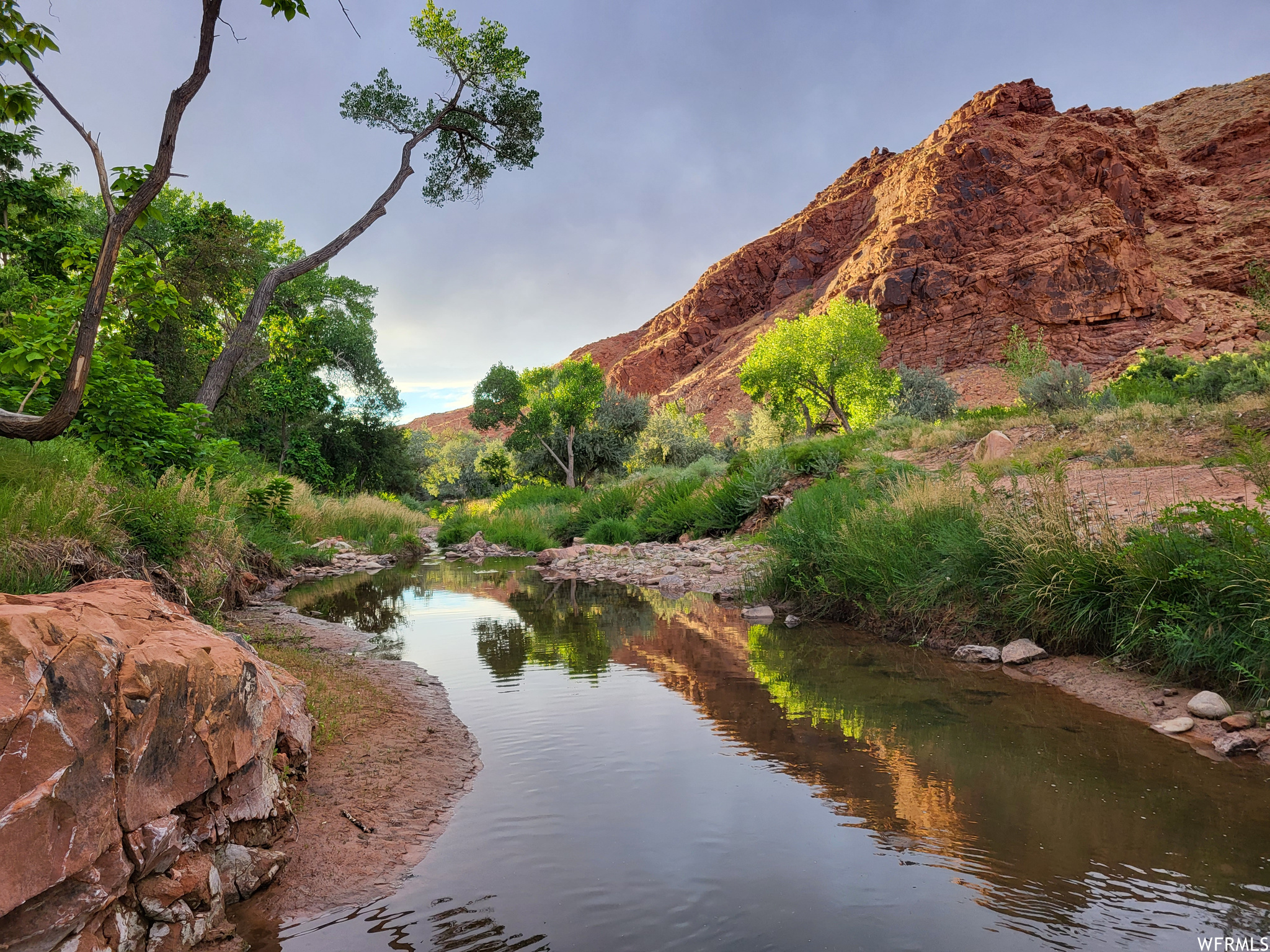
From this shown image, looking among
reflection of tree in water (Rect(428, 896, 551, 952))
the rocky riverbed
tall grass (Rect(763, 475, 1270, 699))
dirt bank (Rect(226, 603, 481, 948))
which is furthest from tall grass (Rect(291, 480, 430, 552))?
reflection of tree in water (Rect(428, 896, 551, 952))

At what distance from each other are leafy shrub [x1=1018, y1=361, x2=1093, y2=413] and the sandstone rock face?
47865mm

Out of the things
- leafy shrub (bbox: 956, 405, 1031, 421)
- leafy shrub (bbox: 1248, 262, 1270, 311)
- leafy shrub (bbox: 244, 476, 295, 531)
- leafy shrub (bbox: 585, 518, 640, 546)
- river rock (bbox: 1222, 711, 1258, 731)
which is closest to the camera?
river rock (bbox: 1222, 711, 1258, 731)

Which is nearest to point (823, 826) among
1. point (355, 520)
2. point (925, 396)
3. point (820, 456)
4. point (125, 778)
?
point (125, 778)

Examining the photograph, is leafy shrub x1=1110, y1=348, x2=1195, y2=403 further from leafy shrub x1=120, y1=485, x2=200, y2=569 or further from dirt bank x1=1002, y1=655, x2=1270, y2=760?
leafy shrub x1=120, y1=485, x2=200, y2=569

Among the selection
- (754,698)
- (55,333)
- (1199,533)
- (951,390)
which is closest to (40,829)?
(754,698)

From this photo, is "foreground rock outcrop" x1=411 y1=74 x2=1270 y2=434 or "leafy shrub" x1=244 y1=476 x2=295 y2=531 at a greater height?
"foreground rock outcrop" x1=411 y1=74 x2=1270 y2=434

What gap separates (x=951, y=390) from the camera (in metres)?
37.0

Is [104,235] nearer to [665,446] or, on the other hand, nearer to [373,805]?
[373,805]

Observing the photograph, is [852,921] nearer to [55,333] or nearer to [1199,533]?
[1199,533]

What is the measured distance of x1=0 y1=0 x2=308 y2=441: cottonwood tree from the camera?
3.77 meters

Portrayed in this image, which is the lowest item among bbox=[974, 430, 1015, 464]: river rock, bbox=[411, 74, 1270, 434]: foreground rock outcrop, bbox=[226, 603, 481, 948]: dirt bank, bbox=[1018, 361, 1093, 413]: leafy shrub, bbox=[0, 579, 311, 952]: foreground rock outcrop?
bbox=[226, 603, 481, 948]: dirt bank

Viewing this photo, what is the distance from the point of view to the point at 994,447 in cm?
1214

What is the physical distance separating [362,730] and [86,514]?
3058 millimetres

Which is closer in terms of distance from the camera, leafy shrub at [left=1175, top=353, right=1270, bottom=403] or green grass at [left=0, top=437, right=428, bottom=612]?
green grass at [left=0, top=437, right=428, bottom=612]
